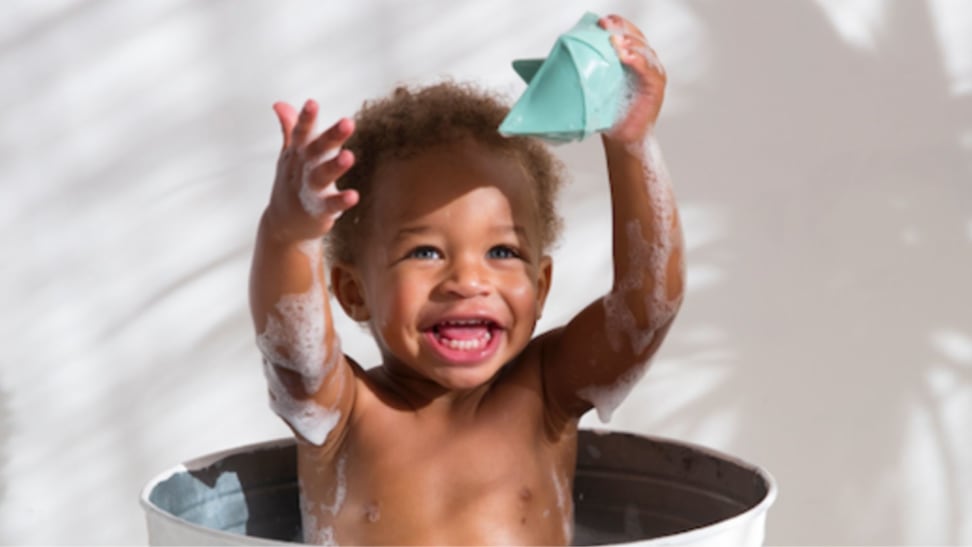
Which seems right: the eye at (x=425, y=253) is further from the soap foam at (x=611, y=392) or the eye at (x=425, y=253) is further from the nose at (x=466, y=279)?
the soap foam at (x=611, y=392)

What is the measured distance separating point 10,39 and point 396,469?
809mm

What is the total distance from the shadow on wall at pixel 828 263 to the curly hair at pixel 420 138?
560 mm

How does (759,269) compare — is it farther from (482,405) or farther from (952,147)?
(482,405)

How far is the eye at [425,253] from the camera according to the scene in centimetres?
105

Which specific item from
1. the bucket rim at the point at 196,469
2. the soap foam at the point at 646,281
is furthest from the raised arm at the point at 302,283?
the soap foam at the point at 646,281

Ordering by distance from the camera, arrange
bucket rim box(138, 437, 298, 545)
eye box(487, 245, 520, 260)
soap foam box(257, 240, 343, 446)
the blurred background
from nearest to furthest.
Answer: bucket rim box(138, 437, 298, 545), soap foam box(257, 240, 343, 446), eye box(487, 245, 520, 260), the blurred background

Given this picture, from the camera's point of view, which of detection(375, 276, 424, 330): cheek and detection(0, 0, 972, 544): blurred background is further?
detection(0, 0, 972, 544): blurred background

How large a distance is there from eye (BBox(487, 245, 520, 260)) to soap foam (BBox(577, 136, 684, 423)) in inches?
3.2

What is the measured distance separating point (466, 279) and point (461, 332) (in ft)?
0.14

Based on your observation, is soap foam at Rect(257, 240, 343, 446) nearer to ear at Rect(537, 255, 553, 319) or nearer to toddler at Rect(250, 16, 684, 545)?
Answer: toddler at Rect(250, 16, 684, 545)

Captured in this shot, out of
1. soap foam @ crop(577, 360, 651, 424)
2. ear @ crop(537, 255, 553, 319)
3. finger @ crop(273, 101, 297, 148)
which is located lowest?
soap foam @ crop(577, 360, 651, 424)

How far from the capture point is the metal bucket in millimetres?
1106

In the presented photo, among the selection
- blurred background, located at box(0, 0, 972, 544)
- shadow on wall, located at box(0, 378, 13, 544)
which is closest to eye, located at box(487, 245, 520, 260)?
blurred background, located at box(0, 0, 972, 544)

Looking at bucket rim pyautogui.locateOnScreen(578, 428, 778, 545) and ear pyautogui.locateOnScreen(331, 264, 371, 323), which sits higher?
ear pyautogui.locateOnScreen(331, 264, 371, 323)
